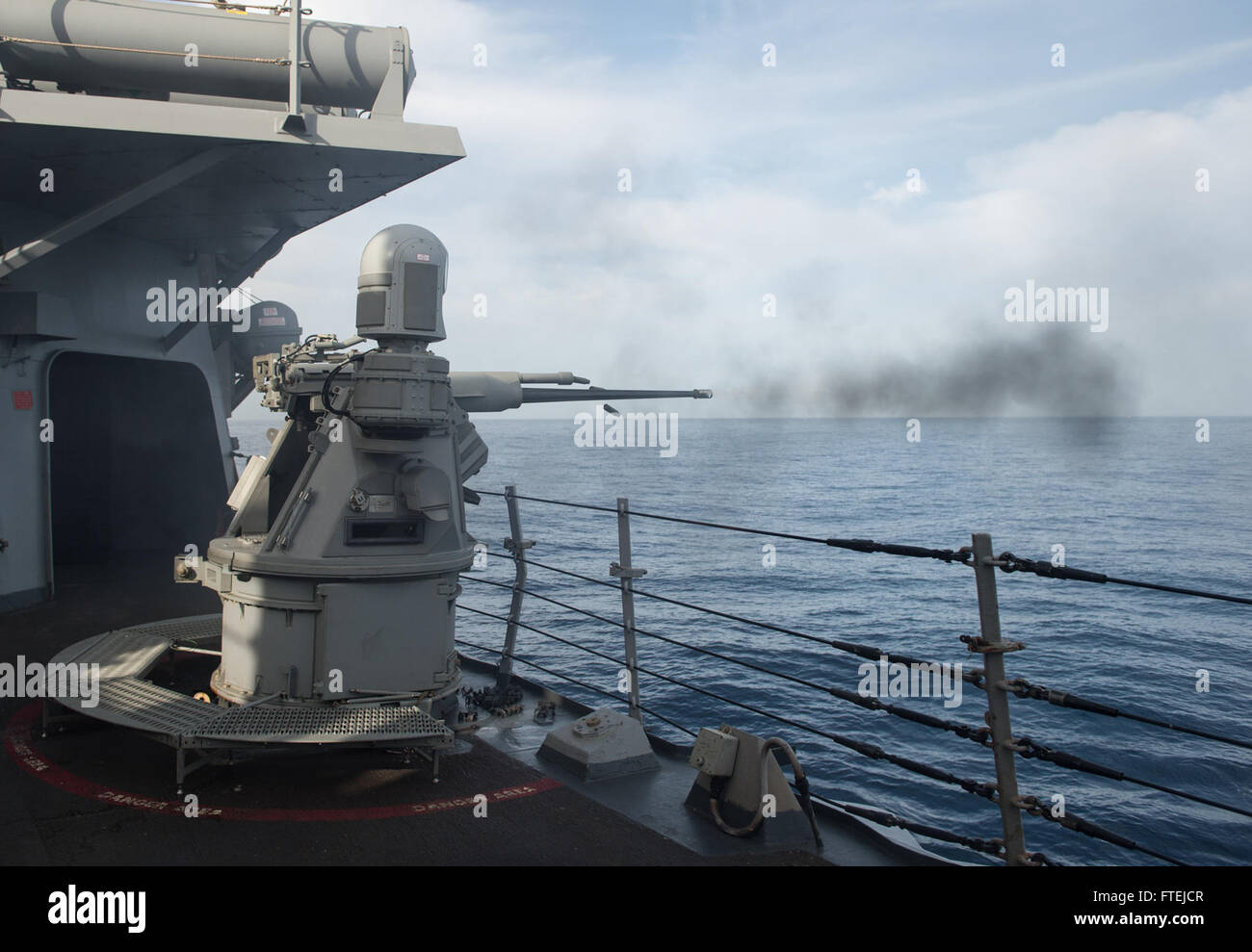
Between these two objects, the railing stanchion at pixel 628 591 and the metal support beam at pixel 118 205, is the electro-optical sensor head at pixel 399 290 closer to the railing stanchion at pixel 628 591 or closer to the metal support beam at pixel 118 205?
the railing stanchion at pixel 628 591

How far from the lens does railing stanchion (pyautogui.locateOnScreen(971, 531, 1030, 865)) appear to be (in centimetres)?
317

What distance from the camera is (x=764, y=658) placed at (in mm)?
17469

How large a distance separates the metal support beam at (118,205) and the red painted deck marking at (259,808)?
427cm

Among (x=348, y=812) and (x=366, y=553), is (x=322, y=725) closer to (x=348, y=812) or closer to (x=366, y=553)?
(x=348, y=812)

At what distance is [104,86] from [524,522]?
97.5 ft

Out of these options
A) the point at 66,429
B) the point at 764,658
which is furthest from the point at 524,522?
the point at 66,429

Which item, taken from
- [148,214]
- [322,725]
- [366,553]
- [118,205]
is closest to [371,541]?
[366,553]

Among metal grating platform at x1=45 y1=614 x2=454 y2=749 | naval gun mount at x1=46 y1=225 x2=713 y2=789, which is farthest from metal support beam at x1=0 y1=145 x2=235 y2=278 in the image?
metal grating platform at x1=45 y1=614 x2=454 y2=749

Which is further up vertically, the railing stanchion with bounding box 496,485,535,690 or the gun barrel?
the gun barrel

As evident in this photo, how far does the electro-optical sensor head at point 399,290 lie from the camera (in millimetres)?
5359

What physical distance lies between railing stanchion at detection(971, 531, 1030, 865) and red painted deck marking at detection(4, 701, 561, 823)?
235 centimetres

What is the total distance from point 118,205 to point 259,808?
519cm

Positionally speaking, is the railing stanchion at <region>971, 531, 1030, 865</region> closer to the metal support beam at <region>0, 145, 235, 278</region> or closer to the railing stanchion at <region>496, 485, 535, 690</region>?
the railing stanchion at <region>496, 485, 535, 690</region>

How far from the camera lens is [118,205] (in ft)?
24.4
